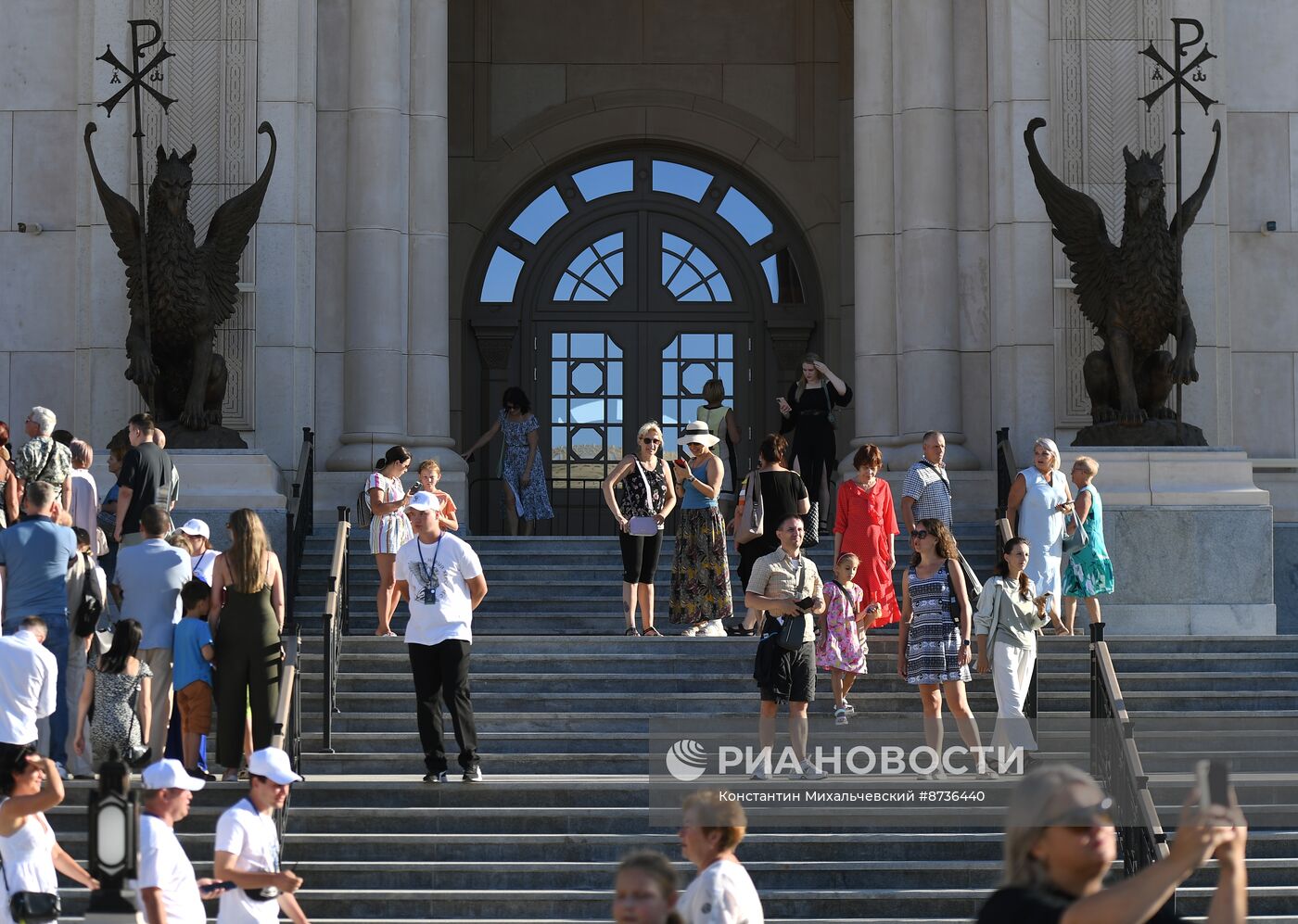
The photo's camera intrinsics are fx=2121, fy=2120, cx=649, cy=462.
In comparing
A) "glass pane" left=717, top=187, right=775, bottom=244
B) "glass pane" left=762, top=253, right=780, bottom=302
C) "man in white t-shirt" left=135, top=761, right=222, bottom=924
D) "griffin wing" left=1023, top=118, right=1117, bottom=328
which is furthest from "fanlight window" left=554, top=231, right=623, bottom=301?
"man in white t-shirt" left=135, top=761, right=222, bottom=924

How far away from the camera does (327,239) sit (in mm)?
19312

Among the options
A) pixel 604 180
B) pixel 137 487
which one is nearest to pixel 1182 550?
pixel 137 487

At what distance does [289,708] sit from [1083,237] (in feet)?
28.8

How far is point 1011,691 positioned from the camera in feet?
41.3

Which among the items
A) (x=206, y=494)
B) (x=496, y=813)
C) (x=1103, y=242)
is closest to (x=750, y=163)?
(x=1103, y=242)

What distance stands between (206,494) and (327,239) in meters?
3.22

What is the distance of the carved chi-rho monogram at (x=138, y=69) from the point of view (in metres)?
16.8

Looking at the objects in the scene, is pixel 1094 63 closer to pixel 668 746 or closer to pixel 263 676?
pixel 668 746

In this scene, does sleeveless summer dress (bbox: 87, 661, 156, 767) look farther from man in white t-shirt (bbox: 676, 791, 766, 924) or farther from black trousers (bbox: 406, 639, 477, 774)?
man in white t-shirt (bbox: 676, 791, 766, 924)

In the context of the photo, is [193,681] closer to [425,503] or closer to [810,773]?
[425,503]

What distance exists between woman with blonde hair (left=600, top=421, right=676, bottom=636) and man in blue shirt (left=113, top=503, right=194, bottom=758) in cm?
344

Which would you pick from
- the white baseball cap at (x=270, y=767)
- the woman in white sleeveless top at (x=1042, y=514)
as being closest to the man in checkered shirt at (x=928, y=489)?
the woman in white sleeveless top at (x=1042, y=514)

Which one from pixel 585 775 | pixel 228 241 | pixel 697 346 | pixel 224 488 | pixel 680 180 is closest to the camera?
pixel 585 775

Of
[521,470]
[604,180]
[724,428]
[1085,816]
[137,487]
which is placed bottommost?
[1085,816]
